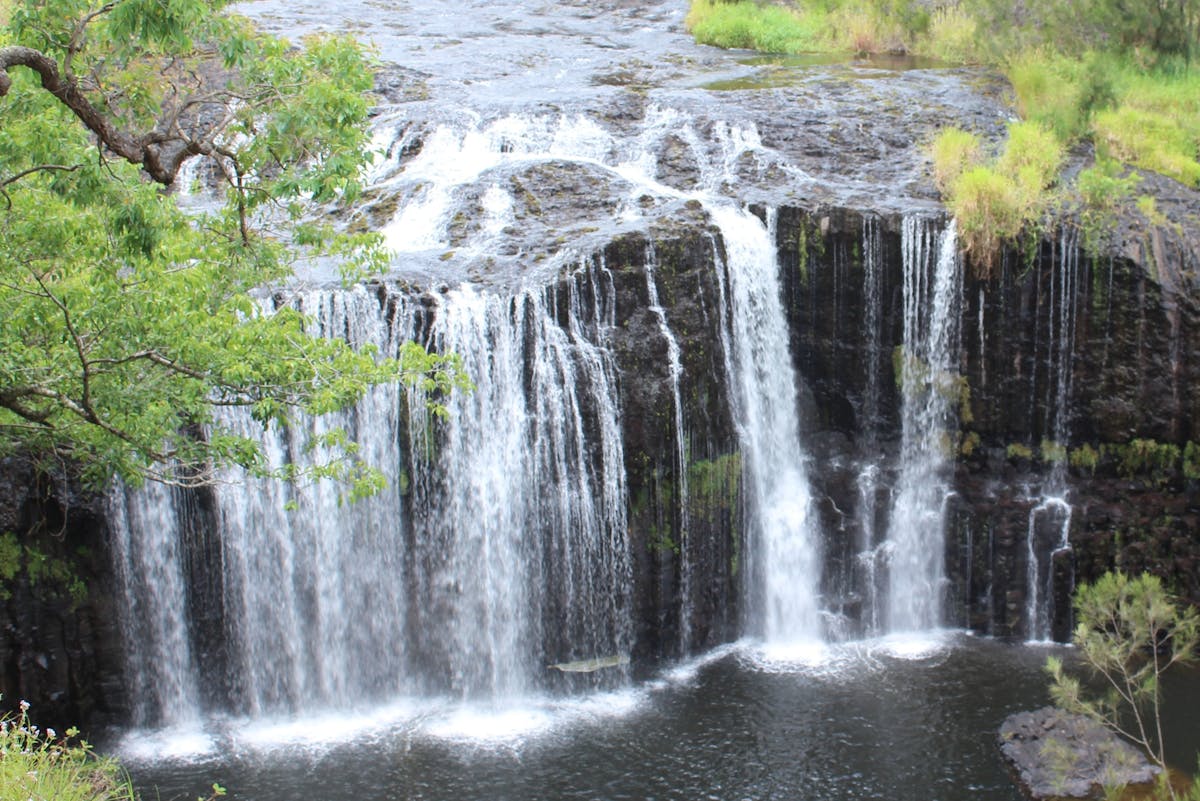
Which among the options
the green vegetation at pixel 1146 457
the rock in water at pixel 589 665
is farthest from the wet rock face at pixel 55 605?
the green vegetation at pixel 1146 457

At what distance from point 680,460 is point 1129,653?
5.43m

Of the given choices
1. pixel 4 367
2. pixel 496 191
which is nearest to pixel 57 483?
pixel 4 367

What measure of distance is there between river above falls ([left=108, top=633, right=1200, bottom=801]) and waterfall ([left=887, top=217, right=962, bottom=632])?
1302mm

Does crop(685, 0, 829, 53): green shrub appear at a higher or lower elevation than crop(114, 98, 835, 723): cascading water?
higher

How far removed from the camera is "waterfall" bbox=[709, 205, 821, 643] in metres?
15.1

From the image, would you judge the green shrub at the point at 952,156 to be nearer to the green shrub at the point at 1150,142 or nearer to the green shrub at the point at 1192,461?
the green shrub at the point at 1150,142

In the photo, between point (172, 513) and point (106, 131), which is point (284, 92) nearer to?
point (106, 131)

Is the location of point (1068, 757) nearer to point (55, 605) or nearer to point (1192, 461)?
point (1192, 461)

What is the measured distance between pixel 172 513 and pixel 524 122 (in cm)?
864

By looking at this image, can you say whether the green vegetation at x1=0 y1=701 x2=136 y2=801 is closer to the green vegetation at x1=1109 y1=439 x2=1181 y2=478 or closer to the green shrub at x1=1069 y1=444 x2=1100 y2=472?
the green shrub at x1=1069 y1=444 x2=1100 y2=472

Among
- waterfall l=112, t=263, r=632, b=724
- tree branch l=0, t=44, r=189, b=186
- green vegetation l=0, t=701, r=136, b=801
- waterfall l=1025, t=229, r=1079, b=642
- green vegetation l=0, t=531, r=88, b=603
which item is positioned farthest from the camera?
waterfall l=1025, t=229, r=1079, b=642

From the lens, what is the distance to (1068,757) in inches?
458

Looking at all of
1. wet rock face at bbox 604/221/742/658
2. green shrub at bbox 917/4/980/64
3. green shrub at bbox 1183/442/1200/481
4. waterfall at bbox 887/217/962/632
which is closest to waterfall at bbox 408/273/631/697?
wet rock face at bbox 604/221/742/658

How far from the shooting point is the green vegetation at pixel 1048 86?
594 inches
